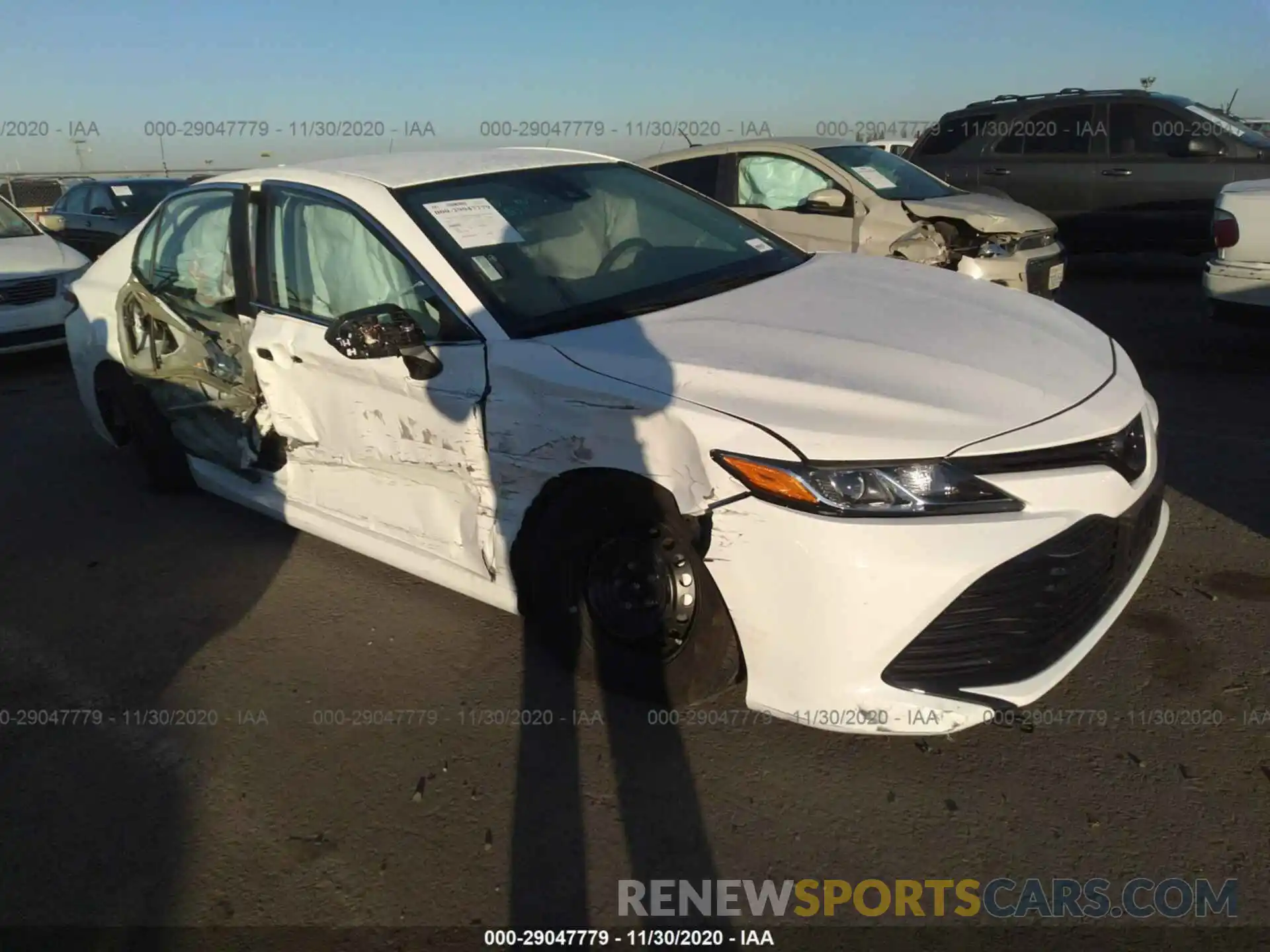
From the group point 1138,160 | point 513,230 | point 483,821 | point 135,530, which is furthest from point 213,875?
point 1138,160

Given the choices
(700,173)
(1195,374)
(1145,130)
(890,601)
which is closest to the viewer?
(890,601)

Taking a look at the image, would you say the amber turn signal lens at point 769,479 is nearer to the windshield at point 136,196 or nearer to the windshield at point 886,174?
the windshield at point 886,174

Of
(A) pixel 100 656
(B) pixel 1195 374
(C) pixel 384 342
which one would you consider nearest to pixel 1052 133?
(B) pixel 1195 374

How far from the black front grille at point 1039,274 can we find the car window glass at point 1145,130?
315cm

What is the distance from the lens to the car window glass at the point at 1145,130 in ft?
32.7

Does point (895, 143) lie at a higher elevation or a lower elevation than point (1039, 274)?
lower

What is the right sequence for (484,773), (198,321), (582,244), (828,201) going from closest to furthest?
(484,773)
(582,244)
(198,321)
(828,201)

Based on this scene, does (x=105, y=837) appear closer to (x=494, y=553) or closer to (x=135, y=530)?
(x=494, y=553)

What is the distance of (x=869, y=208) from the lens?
7.62 metres

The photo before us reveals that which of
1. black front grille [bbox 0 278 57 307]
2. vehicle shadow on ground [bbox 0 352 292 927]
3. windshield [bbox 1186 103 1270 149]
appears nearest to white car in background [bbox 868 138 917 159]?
windshield [bbox 1186 103 1270 149]

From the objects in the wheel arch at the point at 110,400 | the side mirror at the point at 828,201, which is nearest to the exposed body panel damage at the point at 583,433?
the wheel arch at the point at 110,400

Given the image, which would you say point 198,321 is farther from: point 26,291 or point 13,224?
point 13,224

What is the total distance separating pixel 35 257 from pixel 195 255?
5264mm

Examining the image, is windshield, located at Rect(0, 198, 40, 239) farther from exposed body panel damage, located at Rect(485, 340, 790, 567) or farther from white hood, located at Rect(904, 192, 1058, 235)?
exposed body panel damage, located at Rect(485, 340, 790, 567)
